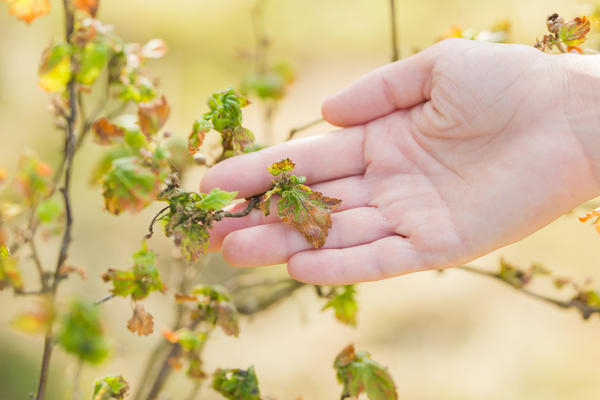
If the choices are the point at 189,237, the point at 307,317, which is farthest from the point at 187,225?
the point at 307,317

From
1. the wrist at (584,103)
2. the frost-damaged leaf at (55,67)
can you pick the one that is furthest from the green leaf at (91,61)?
the wrist at (584,103)

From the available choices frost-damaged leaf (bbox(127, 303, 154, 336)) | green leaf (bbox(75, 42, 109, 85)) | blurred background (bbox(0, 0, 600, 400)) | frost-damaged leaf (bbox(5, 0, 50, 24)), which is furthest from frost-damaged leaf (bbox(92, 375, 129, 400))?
blurred background (bbox(0, 0, 600, 400))

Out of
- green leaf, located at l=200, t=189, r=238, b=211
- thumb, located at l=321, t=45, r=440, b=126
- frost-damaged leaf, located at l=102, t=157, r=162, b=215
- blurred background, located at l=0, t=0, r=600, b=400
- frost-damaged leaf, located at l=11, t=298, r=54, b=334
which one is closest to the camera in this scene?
frost-damaged leaf, located at l=11, t=298, r=54, b=334

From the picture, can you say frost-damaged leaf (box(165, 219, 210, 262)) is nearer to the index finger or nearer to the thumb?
the index finger

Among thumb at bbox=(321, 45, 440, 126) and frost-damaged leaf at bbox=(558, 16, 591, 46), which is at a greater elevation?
thumb at bbox=(321, 45, 440, 126)

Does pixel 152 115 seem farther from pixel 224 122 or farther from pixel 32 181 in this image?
pixel 32 181

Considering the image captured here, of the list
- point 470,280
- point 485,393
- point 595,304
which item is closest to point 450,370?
point 485,393

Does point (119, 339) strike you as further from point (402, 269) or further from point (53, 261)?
point (402, 269)
